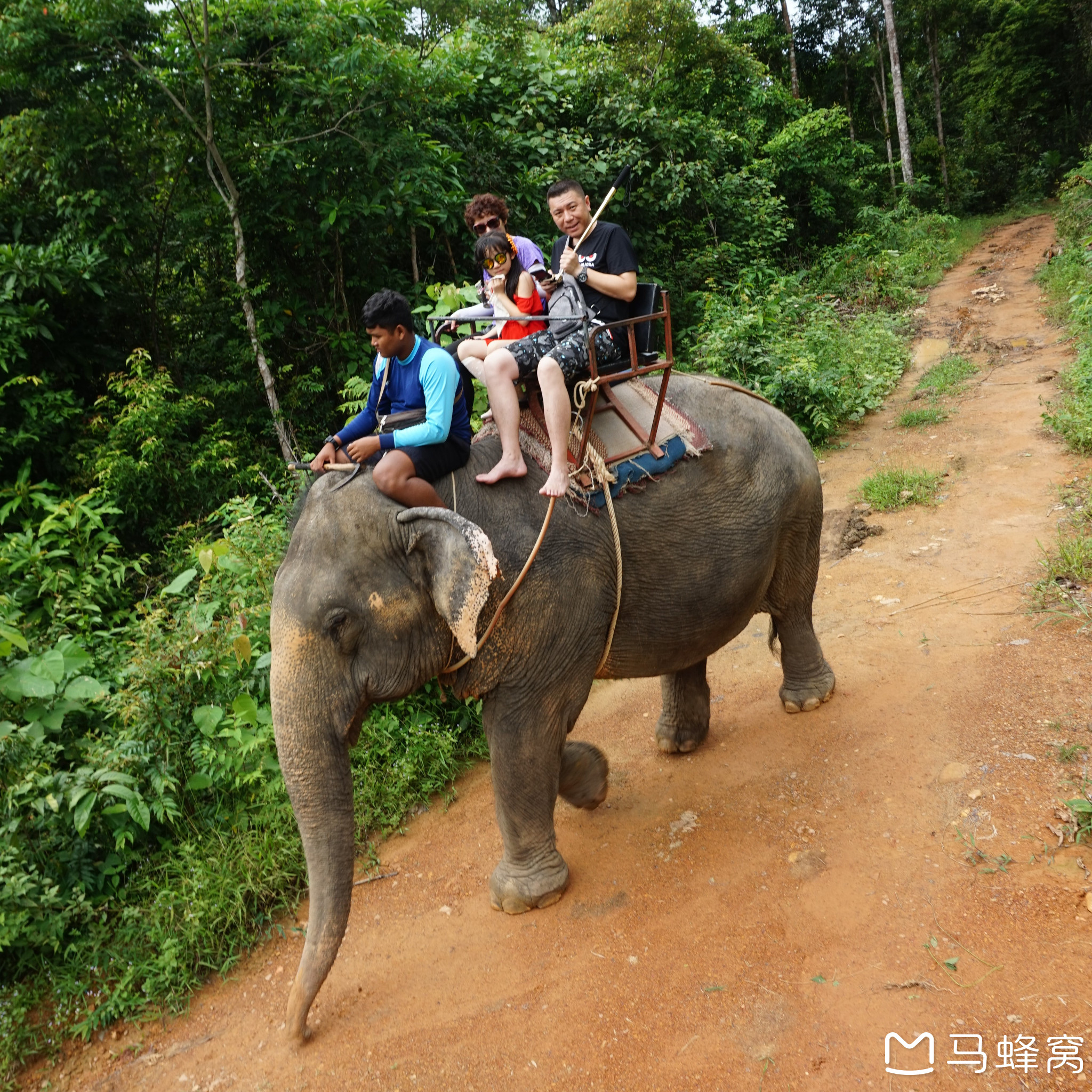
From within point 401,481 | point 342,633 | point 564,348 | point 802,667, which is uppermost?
point 564,348

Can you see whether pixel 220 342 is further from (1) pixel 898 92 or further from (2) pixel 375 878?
(1) pixel 898 92

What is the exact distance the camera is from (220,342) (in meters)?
7.39

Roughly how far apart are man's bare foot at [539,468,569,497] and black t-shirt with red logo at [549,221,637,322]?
86 cm

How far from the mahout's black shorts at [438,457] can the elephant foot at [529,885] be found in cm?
166

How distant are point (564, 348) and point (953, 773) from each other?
8.22ft

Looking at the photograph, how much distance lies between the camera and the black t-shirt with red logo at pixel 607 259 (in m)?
3.48

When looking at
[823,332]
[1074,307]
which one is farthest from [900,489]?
[1074,307]

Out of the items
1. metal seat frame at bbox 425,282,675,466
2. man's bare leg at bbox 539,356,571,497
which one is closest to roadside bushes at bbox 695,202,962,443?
metal seat frame at bbox 425,282,675,466

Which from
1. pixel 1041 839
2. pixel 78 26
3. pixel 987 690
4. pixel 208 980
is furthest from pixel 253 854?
pixel 78 26

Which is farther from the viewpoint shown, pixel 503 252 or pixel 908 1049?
pixel 503 252

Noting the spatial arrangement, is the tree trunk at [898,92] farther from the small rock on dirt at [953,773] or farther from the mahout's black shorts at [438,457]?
the mahout's black shorts at [438,457]

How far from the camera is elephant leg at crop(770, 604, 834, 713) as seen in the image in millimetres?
4336

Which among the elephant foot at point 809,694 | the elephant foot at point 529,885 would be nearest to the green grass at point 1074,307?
the elephant foot at point 809,694

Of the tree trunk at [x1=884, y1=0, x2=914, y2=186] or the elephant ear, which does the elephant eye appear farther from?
the tree trunk at [x1=884, y1=0, x2=914, y2=186]
